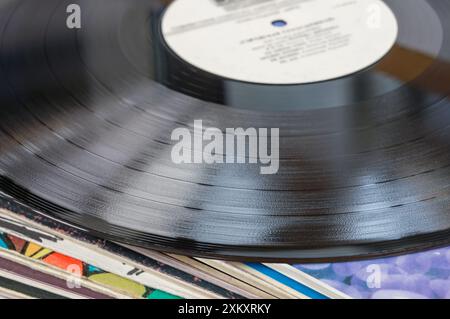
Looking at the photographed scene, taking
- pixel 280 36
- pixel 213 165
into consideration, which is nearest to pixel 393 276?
pixel 213 165

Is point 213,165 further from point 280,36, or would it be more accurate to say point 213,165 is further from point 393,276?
point 280,36

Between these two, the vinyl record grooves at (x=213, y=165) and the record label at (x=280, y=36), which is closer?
the vinyl record grooves at (x=213, y=165)

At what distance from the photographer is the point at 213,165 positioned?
0.84m

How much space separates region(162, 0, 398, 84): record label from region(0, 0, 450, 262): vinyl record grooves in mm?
29

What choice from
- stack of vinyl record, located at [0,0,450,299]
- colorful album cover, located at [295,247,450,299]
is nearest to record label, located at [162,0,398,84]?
stack of vinyl record, located at [0,0,450,299]

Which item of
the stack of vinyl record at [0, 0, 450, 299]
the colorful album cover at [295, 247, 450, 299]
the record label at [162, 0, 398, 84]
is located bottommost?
the colorful album cover at [295, 247, 450, 299]

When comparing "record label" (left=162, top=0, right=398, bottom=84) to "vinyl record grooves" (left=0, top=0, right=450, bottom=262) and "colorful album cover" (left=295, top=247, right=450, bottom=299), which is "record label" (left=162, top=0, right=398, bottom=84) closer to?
"vinyl record grooves" (left=0, top=0, right=450, bottom=262)

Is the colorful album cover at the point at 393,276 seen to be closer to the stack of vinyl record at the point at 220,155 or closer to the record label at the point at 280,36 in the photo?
the stack of vinyl record at the point at 220,155

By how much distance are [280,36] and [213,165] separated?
1.17ft

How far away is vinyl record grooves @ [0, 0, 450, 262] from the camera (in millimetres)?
761

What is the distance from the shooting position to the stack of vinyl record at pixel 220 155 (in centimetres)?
74

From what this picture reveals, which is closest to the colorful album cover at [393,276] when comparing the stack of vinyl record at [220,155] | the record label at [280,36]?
the stack of vinyl record at [220,155]
